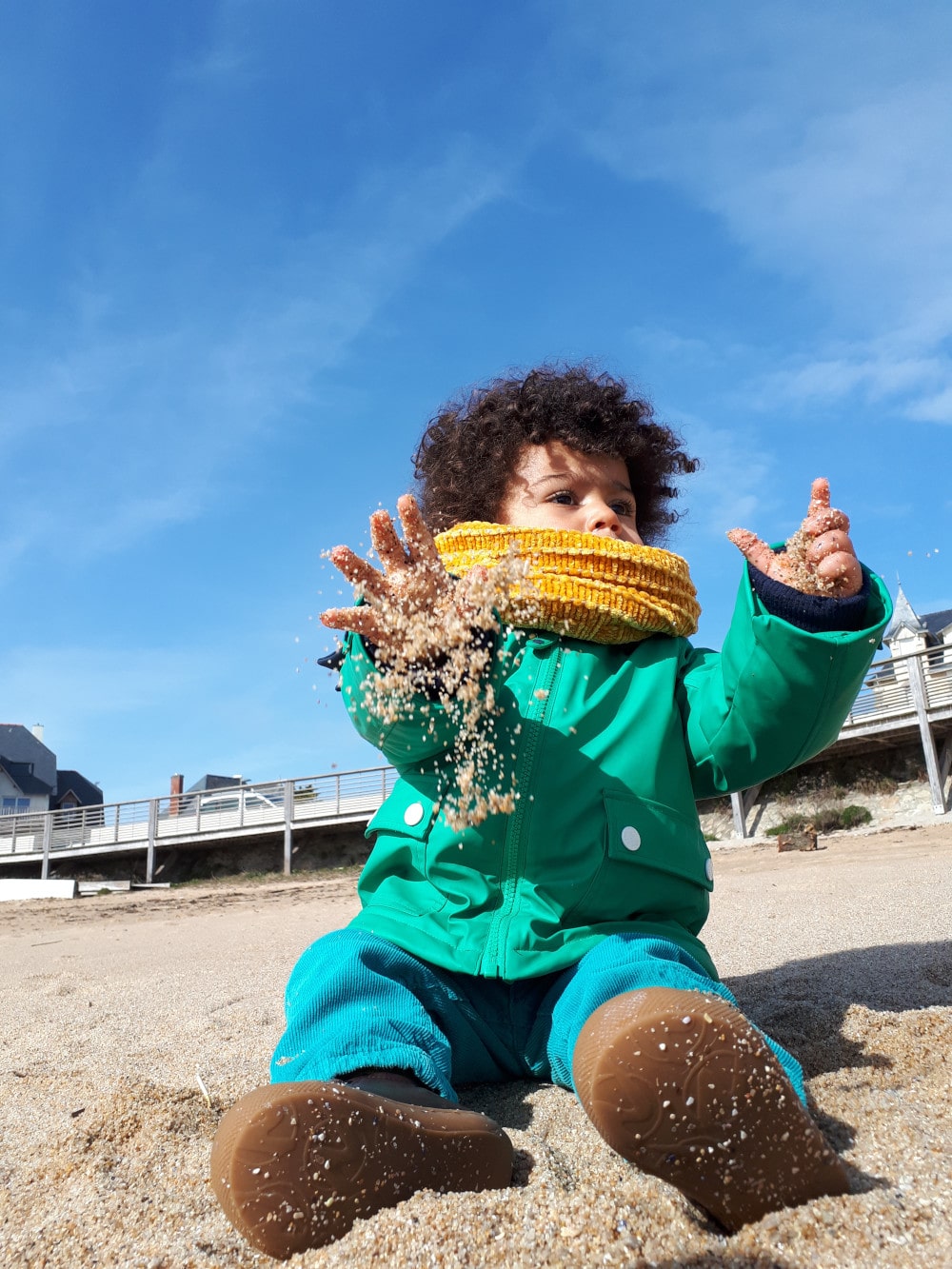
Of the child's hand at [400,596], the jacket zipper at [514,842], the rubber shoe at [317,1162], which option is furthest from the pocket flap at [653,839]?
the rubber shoe at [317,1162]

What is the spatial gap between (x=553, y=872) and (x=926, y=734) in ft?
39.0

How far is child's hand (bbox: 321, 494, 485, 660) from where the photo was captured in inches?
72.4

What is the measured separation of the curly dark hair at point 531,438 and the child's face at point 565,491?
0.09 ft

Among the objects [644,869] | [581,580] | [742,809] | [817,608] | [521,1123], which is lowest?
[521,1123]

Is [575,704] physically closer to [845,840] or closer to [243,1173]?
[243,1173]

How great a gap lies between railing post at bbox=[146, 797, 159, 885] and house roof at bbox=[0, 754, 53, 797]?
19468 mm

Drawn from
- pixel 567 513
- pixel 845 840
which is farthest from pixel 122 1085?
pixel 845 840

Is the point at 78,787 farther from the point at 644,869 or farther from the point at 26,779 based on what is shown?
the point at 644,869

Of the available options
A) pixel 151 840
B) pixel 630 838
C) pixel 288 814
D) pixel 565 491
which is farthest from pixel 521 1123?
pixel 151 840

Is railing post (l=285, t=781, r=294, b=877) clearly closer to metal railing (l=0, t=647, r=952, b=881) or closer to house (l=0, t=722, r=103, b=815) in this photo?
metal railing (l=0, t=647, r=952, b=881)

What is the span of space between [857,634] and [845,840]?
9.12 meters

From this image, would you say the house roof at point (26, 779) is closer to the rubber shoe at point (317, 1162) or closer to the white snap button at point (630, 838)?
the white snap button at point (630, 838)

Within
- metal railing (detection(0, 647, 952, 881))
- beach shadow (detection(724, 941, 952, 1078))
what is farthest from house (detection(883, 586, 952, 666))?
beach shadow (detection(724, 941, 952, 1078))

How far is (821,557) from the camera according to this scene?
1.88m
